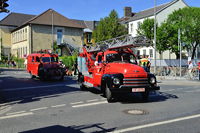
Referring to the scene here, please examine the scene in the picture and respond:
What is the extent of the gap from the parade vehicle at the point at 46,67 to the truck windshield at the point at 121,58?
968 cm

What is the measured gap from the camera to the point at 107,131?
588cm

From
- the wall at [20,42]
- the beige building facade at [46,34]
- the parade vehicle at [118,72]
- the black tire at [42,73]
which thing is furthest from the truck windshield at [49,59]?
the wall at [20,42]

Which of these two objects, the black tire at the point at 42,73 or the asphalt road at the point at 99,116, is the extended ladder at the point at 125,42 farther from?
the black tire at the point at 42,73

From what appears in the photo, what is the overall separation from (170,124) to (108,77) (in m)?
3.64

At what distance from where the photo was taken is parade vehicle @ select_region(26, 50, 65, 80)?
1991 centimetres

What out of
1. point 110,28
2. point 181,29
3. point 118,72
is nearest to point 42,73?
point 118,72

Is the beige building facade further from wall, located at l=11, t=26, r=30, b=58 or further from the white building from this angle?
the white building

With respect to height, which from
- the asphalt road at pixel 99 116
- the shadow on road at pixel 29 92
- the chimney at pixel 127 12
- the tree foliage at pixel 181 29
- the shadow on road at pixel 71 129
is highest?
the chimney at pixel 127 12

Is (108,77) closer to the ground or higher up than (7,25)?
closer to the ground

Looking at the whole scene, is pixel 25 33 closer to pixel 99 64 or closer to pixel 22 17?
pixel 22 17

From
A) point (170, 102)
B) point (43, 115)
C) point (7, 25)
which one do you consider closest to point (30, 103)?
point (43, 115)

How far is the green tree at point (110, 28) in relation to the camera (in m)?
42.3

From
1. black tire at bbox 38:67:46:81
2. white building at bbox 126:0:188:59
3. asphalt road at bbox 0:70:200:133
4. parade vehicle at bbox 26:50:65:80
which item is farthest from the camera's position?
white building at bbox 126:0:188:59

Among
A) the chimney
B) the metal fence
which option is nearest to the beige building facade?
the chimney
